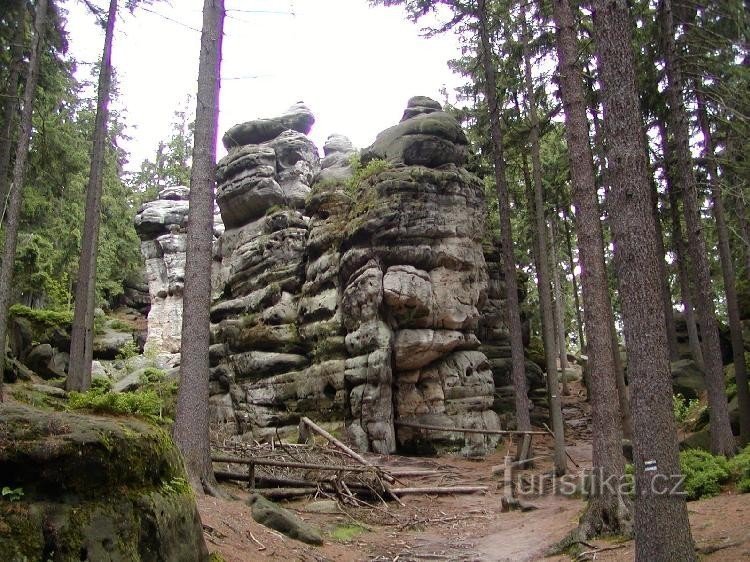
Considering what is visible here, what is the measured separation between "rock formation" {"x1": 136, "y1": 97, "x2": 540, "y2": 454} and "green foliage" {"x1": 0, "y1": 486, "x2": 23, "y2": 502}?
14.6 m

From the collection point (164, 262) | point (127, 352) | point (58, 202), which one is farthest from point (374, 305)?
point (164, 262)

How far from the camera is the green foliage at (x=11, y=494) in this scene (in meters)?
3.22

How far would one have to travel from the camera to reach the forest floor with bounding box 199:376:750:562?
6965mm

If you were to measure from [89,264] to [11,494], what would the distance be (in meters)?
14.0

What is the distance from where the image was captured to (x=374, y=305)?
19.0 m

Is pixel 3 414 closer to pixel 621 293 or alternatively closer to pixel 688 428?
pixel 621 293

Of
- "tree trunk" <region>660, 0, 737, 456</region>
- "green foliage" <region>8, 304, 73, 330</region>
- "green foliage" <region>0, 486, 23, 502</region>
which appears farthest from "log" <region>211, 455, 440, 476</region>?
"green foliage" <region>8, 304, 73, 330</region>

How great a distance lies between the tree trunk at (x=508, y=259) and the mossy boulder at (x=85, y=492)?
13.2 meters

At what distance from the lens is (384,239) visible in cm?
1989

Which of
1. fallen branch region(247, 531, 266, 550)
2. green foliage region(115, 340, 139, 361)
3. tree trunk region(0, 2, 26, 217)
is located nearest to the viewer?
fallen branch region(247, 531, 266, 550)

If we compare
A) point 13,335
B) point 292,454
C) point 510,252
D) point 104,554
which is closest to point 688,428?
point 510,252

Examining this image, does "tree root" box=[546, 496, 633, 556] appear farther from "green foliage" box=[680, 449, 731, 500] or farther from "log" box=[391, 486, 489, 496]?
"log" box=[391, 486, 489, 496]

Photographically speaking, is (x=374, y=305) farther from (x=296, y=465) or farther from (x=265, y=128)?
(x=265, y=128)

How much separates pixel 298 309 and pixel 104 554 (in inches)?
709
